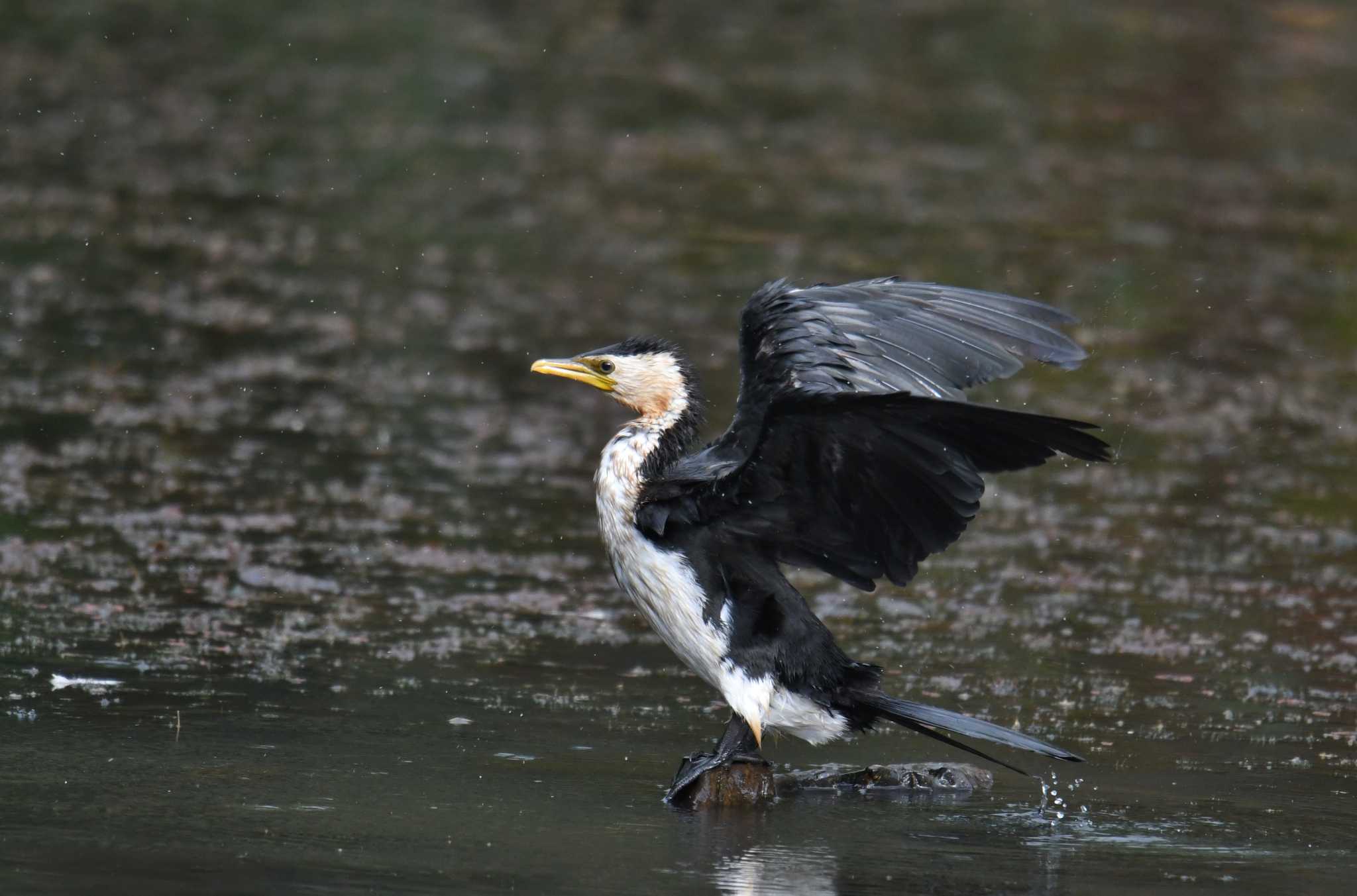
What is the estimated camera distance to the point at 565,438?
10.5 m

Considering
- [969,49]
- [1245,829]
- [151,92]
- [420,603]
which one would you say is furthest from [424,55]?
[1245,829]

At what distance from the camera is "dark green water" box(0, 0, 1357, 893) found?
5.37 meters

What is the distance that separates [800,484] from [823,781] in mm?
966

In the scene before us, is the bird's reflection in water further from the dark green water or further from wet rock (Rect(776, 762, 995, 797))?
wet rock (Rect(776, 762, 995, 797))

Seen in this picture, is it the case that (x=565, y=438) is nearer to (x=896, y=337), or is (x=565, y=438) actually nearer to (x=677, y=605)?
(x=896, y=337)

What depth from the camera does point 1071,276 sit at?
1395 cm

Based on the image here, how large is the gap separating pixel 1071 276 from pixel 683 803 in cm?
904

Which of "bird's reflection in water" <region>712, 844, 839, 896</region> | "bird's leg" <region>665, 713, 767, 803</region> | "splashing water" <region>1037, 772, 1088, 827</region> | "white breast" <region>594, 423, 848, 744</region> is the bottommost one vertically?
"bird's reflection in water" <region>712, 844, 839, 896</region>

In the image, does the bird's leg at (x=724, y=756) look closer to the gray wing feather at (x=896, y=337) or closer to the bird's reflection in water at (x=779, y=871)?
the bird's reflection in water at (x=779, y=871)

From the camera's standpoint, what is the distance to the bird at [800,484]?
17.4ft

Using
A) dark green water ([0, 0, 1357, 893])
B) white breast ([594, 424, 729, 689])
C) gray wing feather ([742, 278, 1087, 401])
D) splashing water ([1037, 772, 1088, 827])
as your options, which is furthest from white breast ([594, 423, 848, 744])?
splashing water ([1037, 772, 1088, 827])

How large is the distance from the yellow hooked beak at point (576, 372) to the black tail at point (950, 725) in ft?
4.43

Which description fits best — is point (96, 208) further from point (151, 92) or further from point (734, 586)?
point (734, 586)

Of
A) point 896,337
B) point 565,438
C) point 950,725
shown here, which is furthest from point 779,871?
point 565,438
